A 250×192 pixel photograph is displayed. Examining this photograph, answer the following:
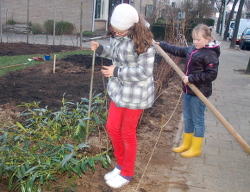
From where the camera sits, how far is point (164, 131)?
182 inches

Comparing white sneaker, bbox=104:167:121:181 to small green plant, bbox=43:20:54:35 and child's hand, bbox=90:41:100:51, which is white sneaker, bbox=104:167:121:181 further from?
small green plant, bbox=43:20:54:35

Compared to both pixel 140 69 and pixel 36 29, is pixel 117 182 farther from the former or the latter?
pixel 36 29

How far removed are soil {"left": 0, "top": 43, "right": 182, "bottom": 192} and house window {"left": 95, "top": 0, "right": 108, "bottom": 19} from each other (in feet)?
56.7

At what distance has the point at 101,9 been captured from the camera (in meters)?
26.9

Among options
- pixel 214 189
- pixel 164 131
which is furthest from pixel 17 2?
pixel 214 189

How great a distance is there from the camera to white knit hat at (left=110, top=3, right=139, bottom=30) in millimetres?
2650

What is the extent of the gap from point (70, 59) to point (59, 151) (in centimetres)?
700

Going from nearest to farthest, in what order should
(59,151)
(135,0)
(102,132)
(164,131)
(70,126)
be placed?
(59,151)
(70,126)
(102,132)
(164,131)
(135,0)

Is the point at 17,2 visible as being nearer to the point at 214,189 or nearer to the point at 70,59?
the point at 70,59

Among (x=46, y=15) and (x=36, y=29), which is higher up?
(x=46, y=15)

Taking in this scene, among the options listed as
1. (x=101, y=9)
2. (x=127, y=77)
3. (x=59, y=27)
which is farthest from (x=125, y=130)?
(x=101, y=9)

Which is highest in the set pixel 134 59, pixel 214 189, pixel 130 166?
pixel 134 59

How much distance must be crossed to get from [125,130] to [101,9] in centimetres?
2518

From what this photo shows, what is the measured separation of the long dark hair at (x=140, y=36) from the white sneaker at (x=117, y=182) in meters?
1.20
